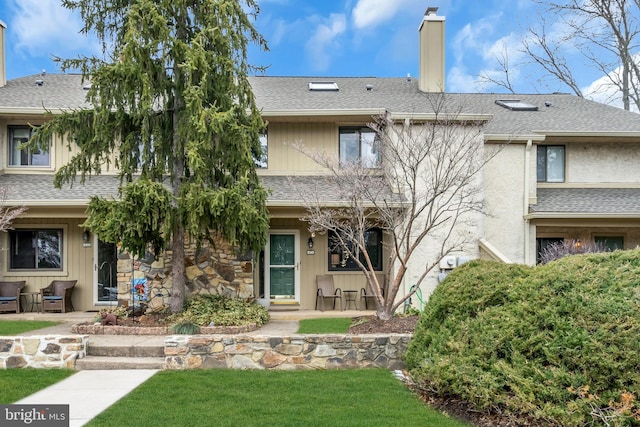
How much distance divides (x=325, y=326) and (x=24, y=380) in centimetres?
489

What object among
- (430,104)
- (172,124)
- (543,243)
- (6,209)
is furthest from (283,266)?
(543,243)

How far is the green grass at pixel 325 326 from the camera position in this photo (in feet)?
26.3

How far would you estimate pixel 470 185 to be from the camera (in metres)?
10.5

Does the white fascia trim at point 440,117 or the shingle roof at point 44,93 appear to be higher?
the shingle roof at point 44,93

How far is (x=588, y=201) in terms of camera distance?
11.3m

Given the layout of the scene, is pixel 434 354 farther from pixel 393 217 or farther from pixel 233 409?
pixel 393 217

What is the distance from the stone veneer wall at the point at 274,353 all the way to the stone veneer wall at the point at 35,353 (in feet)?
5.11

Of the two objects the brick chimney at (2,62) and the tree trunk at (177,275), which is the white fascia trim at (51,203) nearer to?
the tree trunk at (177,275)

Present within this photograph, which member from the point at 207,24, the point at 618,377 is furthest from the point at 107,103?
the point at 618,377

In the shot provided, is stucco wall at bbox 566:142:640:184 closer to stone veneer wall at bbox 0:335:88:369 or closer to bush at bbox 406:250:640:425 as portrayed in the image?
bush at bbox 406:250:640:425

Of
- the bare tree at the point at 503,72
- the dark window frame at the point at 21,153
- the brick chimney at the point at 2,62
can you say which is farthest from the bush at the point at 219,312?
the bare tree at the point at 503,72

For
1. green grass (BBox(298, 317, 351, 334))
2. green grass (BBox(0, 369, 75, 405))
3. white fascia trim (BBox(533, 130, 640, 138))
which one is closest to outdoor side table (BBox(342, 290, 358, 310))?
green grass (BBox(298, 317, 351, 334))

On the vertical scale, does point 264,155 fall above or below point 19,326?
above

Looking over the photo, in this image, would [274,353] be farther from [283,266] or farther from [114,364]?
[283,266]
